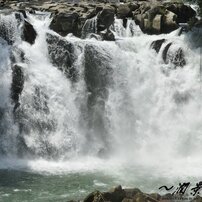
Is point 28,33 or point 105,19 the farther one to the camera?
point 105,19

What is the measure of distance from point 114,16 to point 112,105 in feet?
28.3

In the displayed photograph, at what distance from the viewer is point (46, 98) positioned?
29.8 metres

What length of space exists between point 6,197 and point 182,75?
14.1m

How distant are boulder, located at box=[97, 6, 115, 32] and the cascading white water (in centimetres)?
232

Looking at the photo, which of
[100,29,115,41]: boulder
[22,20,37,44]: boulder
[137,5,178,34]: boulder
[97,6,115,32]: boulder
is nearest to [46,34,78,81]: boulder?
[22,20,37,44]: boulder

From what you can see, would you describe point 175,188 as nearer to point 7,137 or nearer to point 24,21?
point 7,137

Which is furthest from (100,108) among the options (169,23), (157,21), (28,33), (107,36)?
(169,23)

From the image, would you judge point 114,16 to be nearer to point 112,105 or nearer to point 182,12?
point 182,12

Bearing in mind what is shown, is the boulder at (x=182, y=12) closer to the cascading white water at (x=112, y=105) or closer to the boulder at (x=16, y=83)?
the cascading white water at (x=112, y=105)

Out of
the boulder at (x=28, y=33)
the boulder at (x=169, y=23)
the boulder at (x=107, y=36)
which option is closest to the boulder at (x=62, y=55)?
the boulder at (x=28, y=33)

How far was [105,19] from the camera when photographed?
35.0 meters

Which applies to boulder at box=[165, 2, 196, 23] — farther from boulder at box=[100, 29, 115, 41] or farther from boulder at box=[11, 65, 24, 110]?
boulder at box=[11, 65, 24, 110]

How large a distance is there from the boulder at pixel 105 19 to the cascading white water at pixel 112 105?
2.32 m

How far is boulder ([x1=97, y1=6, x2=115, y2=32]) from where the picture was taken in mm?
34666
